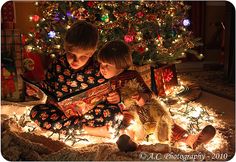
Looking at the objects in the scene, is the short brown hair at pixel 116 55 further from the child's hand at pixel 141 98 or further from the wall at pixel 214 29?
the wall at pixel 214 29

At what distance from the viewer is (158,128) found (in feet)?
4.55

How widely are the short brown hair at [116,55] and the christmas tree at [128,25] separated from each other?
70 cm

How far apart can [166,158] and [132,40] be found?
3.56 feet

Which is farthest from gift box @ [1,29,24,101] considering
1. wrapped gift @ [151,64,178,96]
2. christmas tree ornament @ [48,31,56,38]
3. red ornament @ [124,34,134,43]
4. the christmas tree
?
wrapped gift @ [151,64,178,96]

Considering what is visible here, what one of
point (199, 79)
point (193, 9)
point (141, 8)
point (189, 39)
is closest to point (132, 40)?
point (141, 8)

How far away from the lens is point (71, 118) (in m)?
1.51

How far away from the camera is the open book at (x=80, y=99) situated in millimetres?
1456

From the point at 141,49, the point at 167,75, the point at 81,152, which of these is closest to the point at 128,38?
the point at 141,49

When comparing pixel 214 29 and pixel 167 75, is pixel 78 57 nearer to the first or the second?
pixel 167 75

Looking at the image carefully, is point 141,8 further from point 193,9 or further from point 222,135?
point 193,9

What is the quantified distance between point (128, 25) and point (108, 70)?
35.2 inches

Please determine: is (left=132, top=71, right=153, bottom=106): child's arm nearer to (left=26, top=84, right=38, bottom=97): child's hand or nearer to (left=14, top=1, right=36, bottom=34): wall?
(left=26, top=84, right=38, bottom=97): child's hand

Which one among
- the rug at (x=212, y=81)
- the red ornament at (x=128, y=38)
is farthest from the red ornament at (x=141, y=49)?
the rug at (x=212, y=81)

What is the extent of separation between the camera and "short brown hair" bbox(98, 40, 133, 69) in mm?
1378
